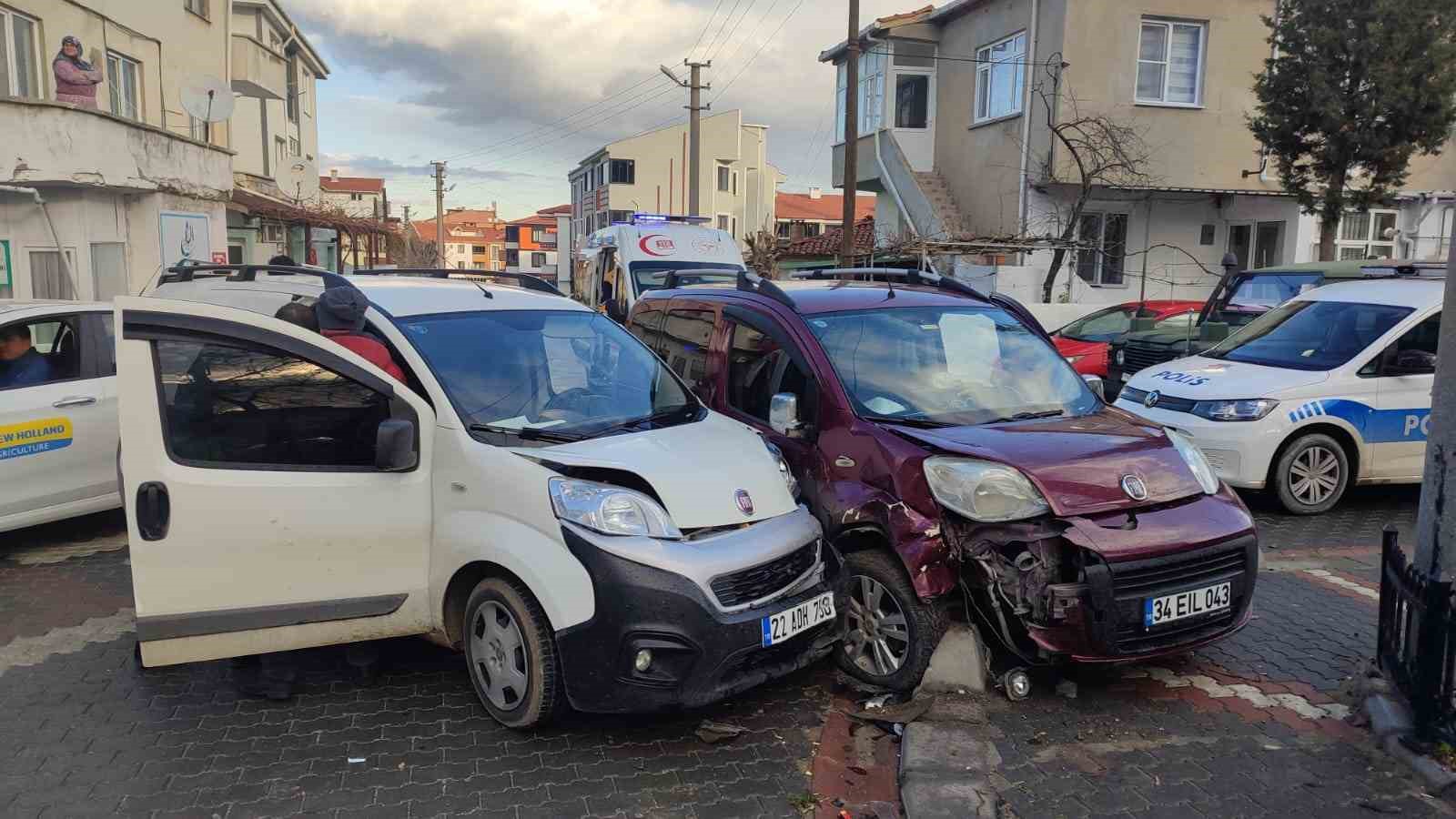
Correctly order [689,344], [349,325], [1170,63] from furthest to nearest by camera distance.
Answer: [1170,63] → [689,344] → [349,325]

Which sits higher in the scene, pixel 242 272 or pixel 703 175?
pixel 703 175

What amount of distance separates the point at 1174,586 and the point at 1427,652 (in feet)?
2.98

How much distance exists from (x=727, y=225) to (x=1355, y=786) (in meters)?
55.7

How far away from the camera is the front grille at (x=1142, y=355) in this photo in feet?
36.8

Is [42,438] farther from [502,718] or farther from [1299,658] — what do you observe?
[1299,658]

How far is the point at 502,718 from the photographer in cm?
414

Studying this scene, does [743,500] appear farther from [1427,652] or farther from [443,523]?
[1427,652]

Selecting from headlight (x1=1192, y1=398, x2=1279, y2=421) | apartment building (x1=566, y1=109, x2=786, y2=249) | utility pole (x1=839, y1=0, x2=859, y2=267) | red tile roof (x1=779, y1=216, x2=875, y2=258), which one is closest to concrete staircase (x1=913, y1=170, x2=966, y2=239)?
utility pole (x1=839, y1=0, x2=859, y2=267)

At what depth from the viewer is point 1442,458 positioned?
4.04 m

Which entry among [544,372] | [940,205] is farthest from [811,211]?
[544,372]

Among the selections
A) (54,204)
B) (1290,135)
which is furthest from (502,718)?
(1290,135)

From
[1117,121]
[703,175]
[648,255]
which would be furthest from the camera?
[703,175]

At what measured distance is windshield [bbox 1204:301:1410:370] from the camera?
7.98 metres

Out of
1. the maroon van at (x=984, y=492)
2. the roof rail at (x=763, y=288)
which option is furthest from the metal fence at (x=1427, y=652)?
the roof rail at (x=763, y=288)
